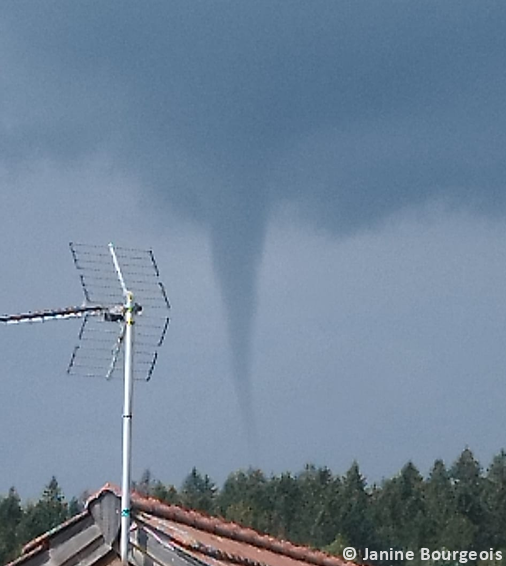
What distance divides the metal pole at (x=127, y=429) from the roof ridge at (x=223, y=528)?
0.11 meters

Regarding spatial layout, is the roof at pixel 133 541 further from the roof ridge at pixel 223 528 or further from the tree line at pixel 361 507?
the tree line at pixel 361 507

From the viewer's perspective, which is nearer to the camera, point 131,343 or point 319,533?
point 131,343

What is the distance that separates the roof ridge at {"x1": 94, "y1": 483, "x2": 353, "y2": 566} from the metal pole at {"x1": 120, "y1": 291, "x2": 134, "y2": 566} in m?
0.11

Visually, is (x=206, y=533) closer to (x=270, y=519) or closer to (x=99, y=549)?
(x=99, y=549)

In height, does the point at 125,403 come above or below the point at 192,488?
above

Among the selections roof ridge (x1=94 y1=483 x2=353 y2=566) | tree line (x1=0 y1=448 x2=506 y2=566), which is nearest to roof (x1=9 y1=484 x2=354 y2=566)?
roof ridge (x1=94 y1=483 x2=353 y2=566)

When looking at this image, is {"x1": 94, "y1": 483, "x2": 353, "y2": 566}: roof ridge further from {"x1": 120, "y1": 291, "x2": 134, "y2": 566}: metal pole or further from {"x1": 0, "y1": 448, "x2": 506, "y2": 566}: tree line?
{"x1": 0, "y1": 448, "x2": 506, "y2": 566}: tree line

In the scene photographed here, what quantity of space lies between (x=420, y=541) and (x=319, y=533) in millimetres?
7464

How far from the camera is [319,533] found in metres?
90.3

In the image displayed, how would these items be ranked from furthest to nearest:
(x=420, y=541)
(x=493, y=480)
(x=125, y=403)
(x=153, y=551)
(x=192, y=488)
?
(x=493, y=480), (x=192, y=488), (x=420, y=541), (x=125, y=403), (x=153, y=551)

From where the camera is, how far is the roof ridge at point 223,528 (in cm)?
880

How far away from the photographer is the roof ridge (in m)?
8.80

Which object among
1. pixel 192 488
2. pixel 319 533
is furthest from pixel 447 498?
pixel 192 488

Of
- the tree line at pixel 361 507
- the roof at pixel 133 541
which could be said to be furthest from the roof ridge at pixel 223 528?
the tree line at pixel 361 507
